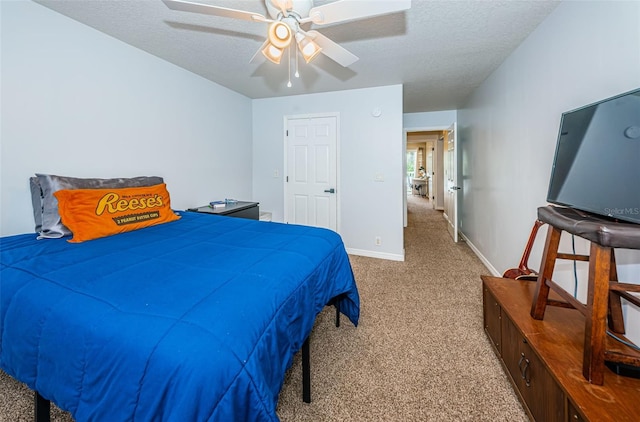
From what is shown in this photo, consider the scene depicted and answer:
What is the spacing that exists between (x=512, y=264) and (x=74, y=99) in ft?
13.5

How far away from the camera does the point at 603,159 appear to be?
1.11m

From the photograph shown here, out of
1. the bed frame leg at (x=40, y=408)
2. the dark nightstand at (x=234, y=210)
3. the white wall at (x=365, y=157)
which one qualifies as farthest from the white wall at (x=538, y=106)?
the dark nightstand at (x=234, y=210)

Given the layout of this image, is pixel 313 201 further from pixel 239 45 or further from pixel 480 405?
pixel 480 405

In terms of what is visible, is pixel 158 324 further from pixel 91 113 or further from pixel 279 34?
pixel 91 113

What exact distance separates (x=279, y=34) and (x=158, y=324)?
1.56 meters

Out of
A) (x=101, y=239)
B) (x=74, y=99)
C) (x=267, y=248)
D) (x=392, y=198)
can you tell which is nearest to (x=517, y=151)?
(x=392, y=198)

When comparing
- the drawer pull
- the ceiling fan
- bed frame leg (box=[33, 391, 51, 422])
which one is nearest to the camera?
bed frame leg (box=[33, 391, 51, 422])

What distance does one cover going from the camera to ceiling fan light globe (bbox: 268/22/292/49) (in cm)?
149

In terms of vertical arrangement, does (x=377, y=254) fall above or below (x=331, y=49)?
below

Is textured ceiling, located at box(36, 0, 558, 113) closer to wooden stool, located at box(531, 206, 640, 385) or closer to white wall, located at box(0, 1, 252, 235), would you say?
white wall, located at box(0, 1, 252, 235)

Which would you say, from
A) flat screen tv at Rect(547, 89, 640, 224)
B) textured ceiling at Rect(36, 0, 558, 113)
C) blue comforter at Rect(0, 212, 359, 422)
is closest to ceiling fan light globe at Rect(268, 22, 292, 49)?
textured ceiling at Rect(36, 0, 558, 113)

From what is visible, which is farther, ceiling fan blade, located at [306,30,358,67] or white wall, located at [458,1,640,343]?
ceiling fan blade, located at [306,30,358,67]

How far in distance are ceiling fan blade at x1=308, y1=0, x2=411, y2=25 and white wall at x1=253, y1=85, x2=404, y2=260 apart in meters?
2.12

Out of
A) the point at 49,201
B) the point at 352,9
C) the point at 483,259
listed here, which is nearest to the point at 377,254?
the point at 483,259
